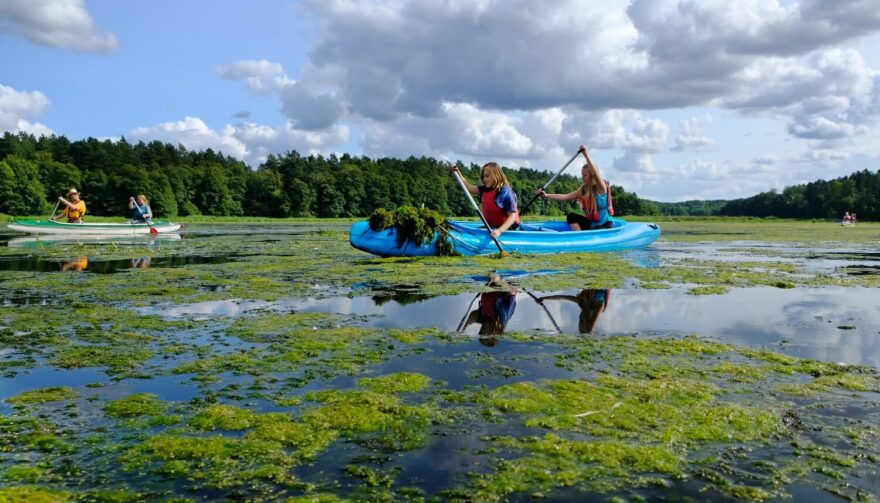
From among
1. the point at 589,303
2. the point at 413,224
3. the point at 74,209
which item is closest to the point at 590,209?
the point at 413,224

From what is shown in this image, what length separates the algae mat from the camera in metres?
2.72

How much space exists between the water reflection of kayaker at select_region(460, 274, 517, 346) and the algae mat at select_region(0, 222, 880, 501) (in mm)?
262

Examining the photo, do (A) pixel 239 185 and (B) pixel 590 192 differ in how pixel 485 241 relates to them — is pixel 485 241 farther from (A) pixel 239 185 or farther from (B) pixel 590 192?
(A) pixel 239 185

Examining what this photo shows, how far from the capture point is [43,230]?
24.5 meters

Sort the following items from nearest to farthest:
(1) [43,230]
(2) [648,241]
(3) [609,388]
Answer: (3) [609,388] → (2) [648,241] → (1) [43,230]

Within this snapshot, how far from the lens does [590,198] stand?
16.5 m

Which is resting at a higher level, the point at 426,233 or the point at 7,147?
the point at 7,147

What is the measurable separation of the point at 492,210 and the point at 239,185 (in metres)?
71.2

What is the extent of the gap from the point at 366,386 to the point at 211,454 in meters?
1.28

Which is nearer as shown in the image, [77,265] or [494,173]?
[77,265]

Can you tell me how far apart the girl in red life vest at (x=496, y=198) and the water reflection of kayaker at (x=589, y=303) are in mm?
5160

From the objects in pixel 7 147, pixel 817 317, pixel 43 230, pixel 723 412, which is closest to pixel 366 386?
pixel 723 412

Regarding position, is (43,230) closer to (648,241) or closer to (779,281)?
(648,241)

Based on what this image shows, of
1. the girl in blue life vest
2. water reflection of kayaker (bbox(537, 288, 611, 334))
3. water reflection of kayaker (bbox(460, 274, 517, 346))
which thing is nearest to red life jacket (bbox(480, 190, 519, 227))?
the girl in blue life vest
